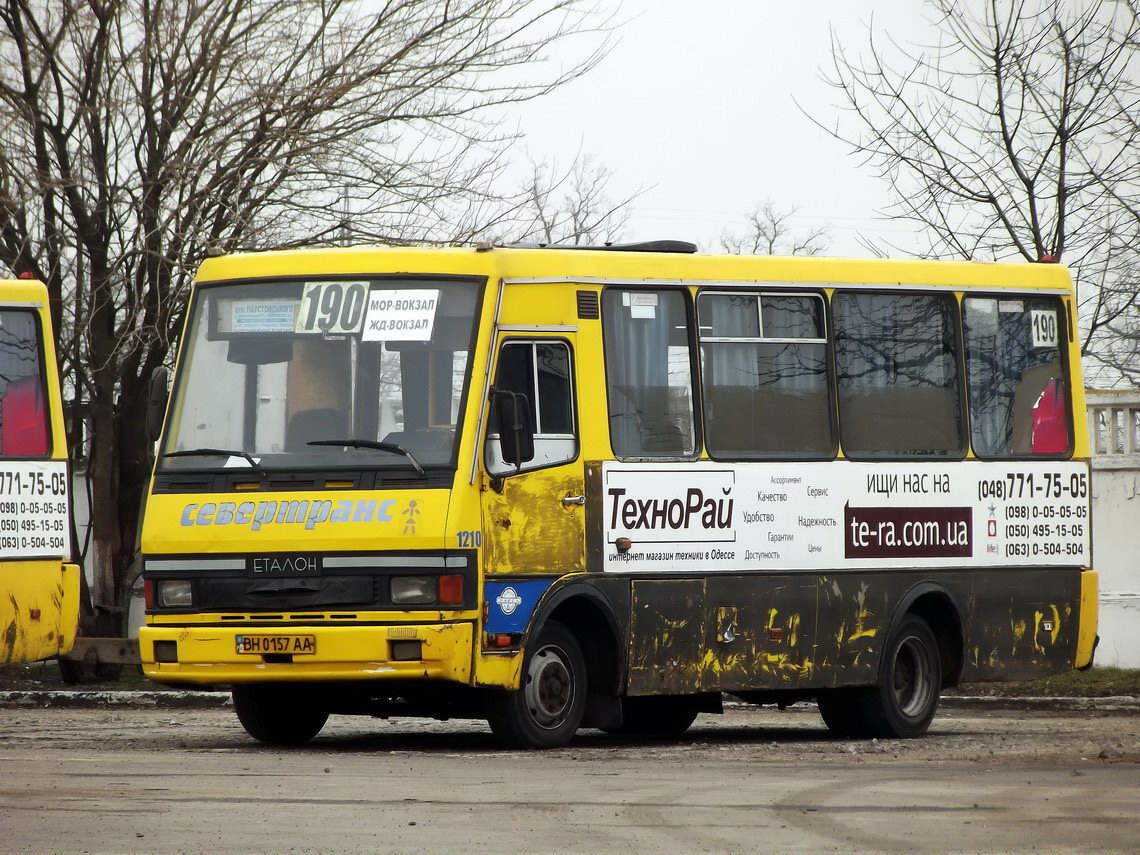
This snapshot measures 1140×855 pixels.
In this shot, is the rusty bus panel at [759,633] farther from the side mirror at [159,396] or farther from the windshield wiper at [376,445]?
the side mirror at [159,396]

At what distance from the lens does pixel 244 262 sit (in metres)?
13.5

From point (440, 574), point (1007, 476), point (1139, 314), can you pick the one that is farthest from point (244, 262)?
point (1139, 314)

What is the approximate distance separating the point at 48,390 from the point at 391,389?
12.3ft

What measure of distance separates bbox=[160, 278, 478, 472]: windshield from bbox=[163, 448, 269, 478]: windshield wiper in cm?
2

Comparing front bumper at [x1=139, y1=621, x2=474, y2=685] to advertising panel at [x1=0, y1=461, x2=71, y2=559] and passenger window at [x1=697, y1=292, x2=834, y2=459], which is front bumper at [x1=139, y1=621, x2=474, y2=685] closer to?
advertising panel at [x1=0, y1=461, x2=71, y2=559]

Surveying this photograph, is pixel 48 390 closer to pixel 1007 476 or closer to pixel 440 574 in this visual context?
pixel 440 574

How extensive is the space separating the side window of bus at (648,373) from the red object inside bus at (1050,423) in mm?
3324

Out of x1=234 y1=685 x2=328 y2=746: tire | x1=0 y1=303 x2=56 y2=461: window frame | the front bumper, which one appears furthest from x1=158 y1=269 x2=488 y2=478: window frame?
x1=0 y1=303 x2=56 y2=461: window frame

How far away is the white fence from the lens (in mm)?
21859

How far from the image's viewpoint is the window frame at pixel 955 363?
1482cm

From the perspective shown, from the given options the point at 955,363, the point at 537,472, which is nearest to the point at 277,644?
the point at 537,472

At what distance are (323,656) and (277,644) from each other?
303mm

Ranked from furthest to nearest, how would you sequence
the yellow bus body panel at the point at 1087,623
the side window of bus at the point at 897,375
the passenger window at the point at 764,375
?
the yellow bus body panel at the point at 1087,623, the side window of bus at the point at 897,375, the passenger window at the point at 764,375

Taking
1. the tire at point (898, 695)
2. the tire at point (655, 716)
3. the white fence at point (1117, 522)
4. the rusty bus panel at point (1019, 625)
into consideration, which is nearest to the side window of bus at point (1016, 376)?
the rusty bus panel at point (1019, 625)
